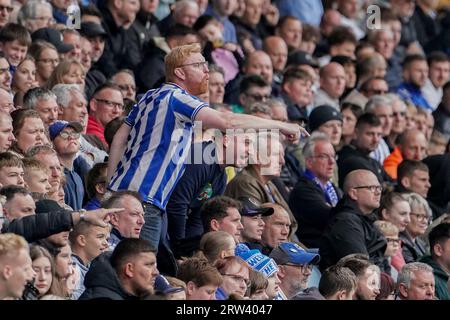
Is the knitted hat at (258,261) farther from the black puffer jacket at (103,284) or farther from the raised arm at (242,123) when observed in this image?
the black puffer jacket at (103,284)

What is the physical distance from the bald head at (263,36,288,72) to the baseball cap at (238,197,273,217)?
196 inches

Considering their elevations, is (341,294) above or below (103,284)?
below

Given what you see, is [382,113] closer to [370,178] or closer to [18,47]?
[370,178]

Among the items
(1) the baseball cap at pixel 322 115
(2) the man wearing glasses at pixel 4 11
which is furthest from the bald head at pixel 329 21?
(2) the man wearing glasses at pixel 4 11

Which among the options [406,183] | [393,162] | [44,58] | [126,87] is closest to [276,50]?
[393,162]

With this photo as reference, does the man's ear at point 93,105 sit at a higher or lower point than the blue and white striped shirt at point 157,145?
lower

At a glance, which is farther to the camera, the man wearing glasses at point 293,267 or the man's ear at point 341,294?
A: the man wearing glasses at point 293,267

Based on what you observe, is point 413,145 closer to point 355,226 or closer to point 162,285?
point 355,226

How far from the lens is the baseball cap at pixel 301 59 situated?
59.6 ft

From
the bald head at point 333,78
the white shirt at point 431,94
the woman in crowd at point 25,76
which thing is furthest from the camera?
the white shirt at point 431,94

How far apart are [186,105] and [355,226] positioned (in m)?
3.00

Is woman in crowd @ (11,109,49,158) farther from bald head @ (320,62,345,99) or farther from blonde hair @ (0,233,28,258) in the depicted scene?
bald head @ (320,62,345,99)

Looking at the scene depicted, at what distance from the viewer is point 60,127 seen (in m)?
12.6

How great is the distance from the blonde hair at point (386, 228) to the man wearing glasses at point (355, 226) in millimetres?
101
